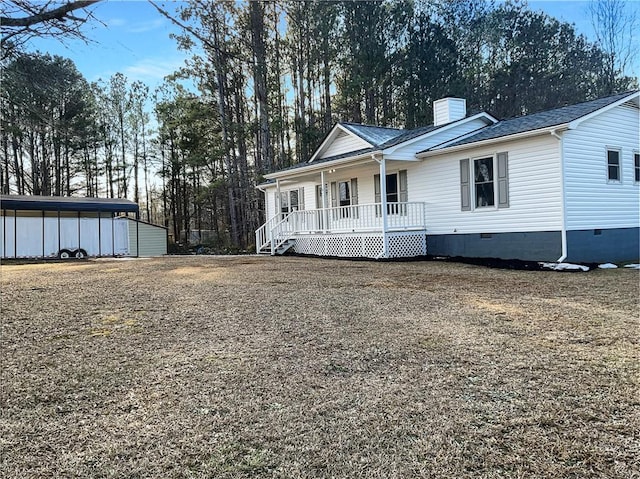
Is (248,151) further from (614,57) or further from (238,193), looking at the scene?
(614,57)

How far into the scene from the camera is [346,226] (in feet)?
50.0

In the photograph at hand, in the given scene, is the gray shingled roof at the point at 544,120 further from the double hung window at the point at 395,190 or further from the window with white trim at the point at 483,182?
the double hung window at the point at 395,190

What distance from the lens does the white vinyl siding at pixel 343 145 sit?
1678cm

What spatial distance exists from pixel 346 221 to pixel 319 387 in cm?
1206

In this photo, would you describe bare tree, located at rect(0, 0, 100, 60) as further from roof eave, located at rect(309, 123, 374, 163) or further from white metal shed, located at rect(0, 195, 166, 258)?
white metal shed, located at rect(0, 195, 166, 258)

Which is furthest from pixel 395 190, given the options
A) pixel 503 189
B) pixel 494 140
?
pixel 494 140

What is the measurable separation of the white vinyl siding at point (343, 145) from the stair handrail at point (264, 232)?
3.22 m

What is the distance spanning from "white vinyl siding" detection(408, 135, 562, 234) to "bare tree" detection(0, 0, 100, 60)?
1015 centimetres

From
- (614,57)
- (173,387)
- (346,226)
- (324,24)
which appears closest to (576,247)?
(346,226)

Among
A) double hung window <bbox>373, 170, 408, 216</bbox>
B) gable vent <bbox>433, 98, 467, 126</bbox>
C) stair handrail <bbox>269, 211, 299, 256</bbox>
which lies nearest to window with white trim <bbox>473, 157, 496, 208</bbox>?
double hung window <bbox>373, 170, 408, 216</bbox>

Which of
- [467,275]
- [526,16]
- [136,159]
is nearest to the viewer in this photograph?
[467,275]

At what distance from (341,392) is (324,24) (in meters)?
22.1

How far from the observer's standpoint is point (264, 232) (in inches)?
739

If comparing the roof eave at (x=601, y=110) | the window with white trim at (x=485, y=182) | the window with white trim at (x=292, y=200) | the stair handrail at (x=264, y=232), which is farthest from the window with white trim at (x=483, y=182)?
the window with white trim at (x=292, y=200)
